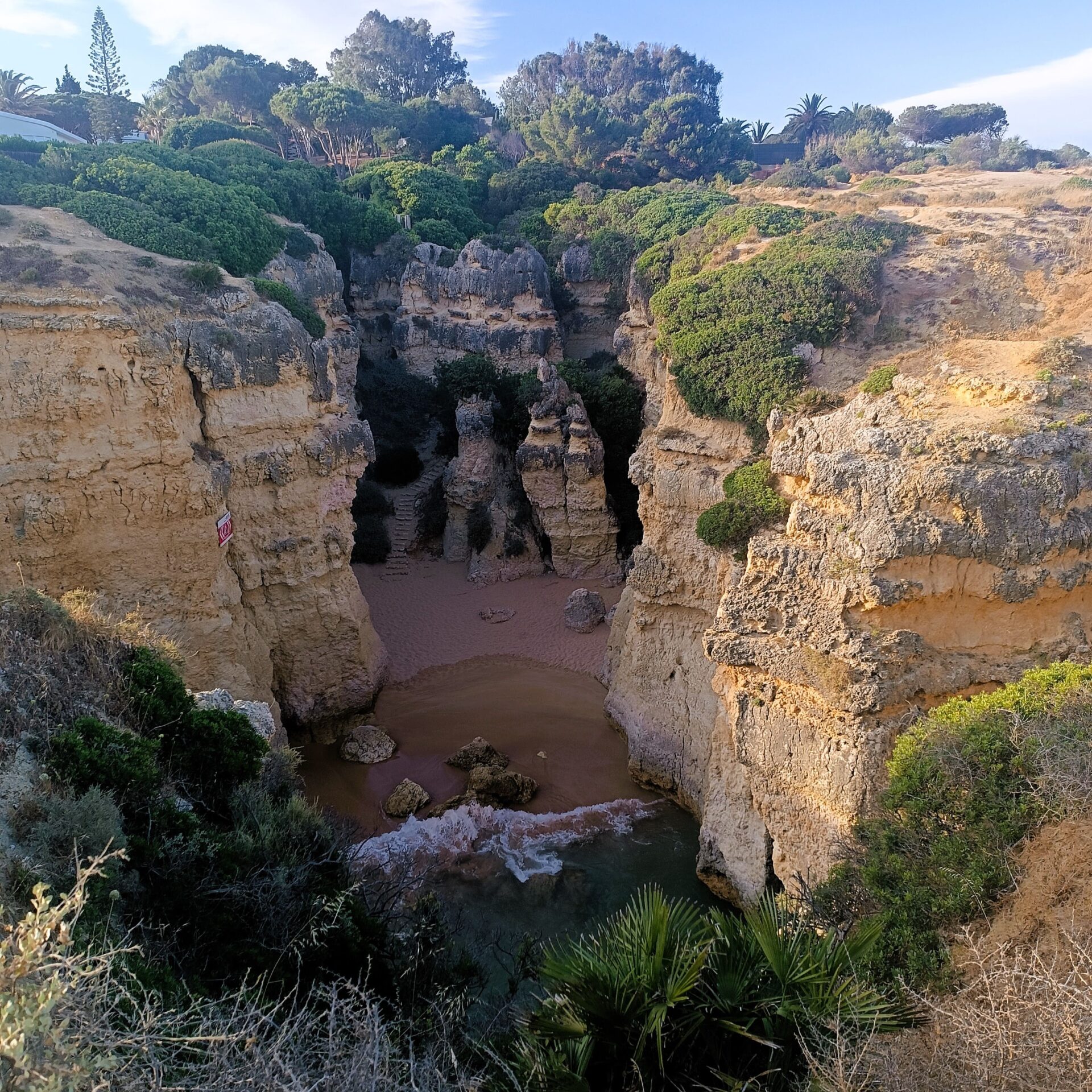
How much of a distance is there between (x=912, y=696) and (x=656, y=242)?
864 inches

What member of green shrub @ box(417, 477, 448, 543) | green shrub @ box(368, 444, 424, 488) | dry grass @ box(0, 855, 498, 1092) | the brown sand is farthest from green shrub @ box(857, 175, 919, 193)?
dry grass @ box(0, 855, 498, 1092)

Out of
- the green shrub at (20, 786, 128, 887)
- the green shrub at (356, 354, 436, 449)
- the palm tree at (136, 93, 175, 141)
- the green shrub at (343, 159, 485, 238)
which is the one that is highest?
the palm tree at (136, 93, 175, 141)

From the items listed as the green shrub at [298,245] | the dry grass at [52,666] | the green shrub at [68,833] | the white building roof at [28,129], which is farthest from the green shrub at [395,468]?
the green shrub at [68,833]

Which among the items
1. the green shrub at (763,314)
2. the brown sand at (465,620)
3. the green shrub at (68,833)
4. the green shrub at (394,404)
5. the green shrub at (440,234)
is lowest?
the brown sand at (465,620)

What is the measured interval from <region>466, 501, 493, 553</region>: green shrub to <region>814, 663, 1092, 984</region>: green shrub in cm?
1660

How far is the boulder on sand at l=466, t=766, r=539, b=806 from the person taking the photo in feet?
48.3

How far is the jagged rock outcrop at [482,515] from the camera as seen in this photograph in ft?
77.1

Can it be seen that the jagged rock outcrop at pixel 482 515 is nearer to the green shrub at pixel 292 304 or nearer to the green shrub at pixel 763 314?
the green shrub at pixel 292 304

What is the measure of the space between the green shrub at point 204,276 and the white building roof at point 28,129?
19248mm

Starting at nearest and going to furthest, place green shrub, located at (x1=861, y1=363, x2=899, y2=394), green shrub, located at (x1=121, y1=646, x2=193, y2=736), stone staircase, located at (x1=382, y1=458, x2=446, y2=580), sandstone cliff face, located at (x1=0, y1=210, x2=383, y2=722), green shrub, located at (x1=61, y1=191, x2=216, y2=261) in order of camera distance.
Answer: green shrub, located at (x1=121, y1=646, x2=193, y2=736), sandstone cliff face, located at (x1=0, y1=210, x2=383, y2=722), green shrub, located at (x1=861, y1=363, x2=899, y2=394), green shrub, located at (x1=61, y1=191, x2=216, y2=261), stone staircase, located at (x1=382, y1=458, x2=446, y2=580)

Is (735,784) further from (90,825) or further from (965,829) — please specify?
(90,825)

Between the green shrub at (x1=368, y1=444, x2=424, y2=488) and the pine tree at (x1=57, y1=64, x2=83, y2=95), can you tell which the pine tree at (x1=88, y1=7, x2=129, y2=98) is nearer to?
the pine tree at (x1=57, y1=64, x2=83, y2=95)

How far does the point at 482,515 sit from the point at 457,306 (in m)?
9.43

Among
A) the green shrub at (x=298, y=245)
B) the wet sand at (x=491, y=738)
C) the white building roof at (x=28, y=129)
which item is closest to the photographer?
the wet sand at (x=491, y=738)
